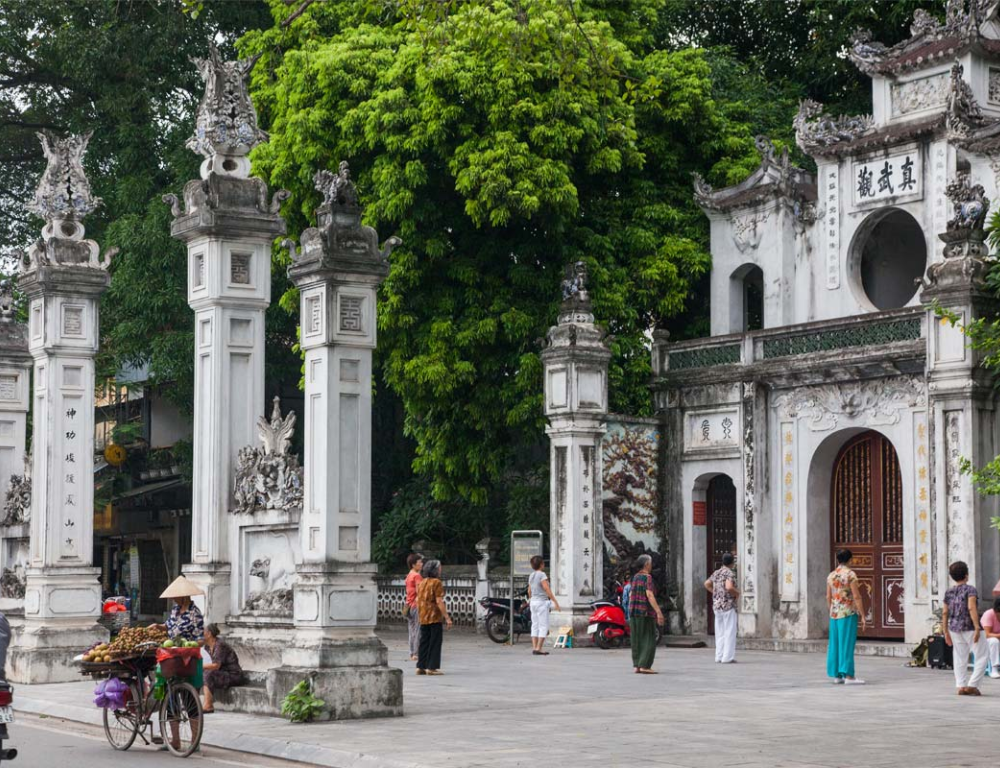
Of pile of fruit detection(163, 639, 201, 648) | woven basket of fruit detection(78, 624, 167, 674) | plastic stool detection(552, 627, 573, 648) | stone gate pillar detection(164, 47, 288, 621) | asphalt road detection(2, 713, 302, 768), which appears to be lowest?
asphalt road detection(2, 713, 302, 768)

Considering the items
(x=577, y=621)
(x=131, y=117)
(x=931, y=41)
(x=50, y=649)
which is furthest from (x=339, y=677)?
(x=131, y=117)

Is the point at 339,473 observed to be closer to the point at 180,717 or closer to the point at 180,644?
the point at 180,644

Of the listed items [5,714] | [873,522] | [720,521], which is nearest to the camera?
[5,714]

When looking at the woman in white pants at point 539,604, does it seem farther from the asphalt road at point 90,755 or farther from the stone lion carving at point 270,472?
the asphalt road at point 90,755

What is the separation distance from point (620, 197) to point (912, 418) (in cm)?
809

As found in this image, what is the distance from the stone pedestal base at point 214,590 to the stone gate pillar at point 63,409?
398 centimetres

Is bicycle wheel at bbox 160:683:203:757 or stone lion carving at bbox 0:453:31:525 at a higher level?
stone lion carving at bbox 0:453:31:525

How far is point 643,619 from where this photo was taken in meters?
19.9

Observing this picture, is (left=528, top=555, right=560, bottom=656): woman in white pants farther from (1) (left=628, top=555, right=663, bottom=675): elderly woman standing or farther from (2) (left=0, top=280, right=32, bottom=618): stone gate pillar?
(2) (left=0, top=280, right=32, bottom=618): stone gate pillar

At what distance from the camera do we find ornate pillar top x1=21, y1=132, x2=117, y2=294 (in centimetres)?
2064

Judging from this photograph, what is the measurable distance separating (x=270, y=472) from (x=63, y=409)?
5.55 metres

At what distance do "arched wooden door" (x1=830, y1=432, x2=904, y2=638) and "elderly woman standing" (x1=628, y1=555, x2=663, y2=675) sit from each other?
5.43 meters

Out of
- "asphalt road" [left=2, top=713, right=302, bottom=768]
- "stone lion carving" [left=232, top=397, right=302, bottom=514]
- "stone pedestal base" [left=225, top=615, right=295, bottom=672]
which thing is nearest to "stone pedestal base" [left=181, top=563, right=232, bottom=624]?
"stone pedestal base" [left=225, top=615, right=295, bottom=672]

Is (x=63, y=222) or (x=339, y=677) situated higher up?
(x=63, y=222)
